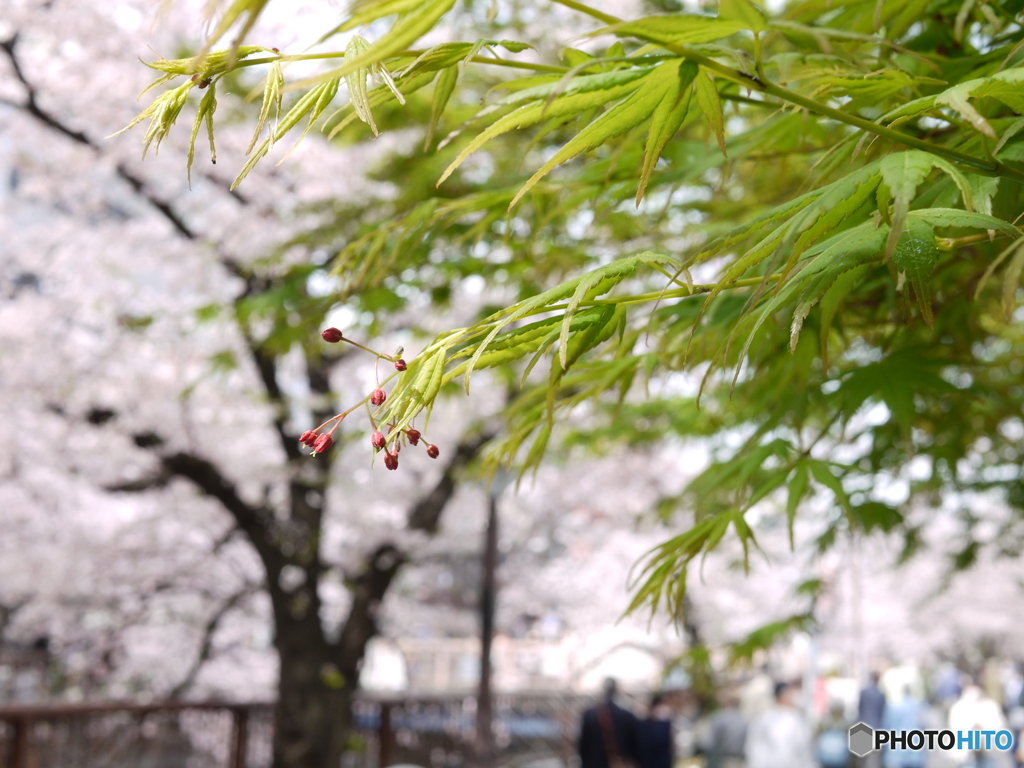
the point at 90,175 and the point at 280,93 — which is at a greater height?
the point at 90,175

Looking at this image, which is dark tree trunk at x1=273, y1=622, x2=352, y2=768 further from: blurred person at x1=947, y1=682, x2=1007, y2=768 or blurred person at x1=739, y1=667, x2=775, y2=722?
blurred person at x1=947, y1=682, x2=1007, y2=768

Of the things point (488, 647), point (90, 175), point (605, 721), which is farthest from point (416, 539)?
point (90, 175)

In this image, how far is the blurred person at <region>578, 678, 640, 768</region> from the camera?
7.53 meters

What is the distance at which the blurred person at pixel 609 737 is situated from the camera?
24.7 ft

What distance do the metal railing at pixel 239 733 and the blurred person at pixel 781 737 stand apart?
3.97 meters

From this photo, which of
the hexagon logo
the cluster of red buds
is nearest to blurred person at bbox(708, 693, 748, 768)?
the hexagon logo

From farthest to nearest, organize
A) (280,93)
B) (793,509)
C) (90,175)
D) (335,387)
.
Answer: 1. (335,387)
2. (90,175)
3. (793,509)
4. (280,93)

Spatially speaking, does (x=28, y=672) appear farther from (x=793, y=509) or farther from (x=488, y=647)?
(x=793, y=509)

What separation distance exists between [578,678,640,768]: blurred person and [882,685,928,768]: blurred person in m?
3.62

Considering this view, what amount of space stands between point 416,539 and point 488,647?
1279 mm

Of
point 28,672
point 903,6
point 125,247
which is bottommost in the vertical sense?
point 28,672

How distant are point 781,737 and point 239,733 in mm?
4931

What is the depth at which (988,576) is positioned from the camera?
23547 mm

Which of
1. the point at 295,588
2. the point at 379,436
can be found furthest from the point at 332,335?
the point at 295,588
